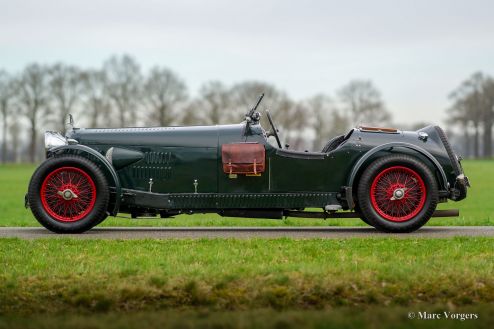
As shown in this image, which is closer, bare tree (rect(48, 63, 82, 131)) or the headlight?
the headlight

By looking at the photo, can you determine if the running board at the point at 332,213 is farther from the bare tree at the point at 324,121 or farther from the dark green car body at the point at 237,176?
the bare tree at the point at 324,121

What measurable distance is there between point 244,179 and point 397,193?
1.95 meters

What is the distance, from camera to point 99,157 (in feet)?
32.9

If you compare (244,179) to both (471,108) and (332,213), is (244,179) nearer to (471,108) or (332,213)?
(332,213)

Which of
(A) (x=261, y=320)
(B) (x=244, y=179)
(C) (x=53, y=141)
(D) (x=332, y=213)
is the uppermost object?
(C) (x=53, y=141)

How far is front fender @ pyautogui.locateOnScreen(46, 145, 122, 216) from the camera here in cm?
1000

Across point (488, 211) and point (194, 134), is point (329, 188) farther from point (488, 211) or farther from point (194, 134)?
point (488, 211)

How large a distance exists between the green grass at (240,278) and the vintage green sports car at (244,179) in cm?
181

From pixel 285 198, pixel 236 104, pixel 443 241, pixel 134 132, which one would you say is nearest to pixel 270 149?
pixel 285 198

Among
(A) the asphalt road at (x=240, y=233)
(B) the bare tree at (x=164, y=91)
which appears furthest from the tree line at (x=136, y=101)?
(A) the asphalt road at (x=240, y=233)

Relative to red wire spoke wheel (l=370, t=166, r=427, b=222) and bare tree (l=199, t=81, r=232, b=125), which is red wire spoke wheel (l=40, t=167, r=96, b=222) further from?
bare tree (l=199, t=81, r=232, b=125)

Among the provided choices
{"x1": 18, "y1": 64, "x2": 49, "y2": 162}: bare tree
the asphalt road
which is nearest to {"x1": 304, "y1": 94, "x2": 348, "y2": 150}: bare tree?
{"x1": 18, "y1": 64, "x2": 49, "y2": 162}: bare tree

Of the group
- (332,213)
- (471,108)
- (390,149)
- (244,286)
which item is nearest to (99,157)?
(332,213)

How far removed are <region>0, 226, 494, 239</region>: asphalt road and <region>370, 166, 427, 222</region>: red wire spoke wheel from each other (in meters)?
0.30
